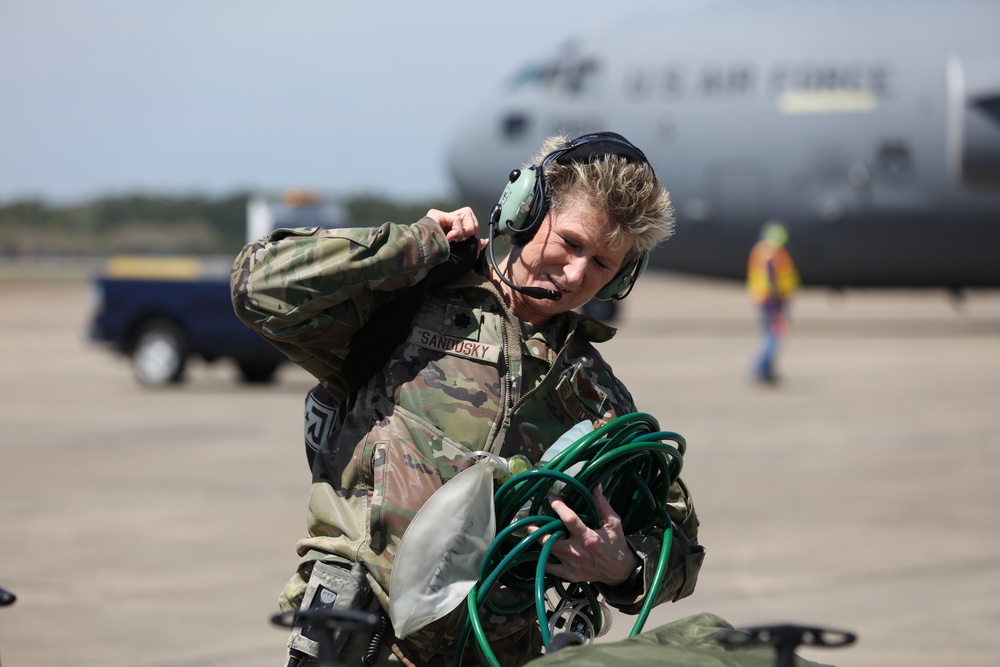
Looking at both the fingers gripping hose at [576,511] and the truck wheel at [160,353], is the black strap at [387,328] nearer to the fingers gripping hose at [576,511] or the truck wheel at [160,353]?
the fingers gripping hose at [576,511]

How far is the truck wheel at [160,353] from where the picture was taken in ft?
50.0

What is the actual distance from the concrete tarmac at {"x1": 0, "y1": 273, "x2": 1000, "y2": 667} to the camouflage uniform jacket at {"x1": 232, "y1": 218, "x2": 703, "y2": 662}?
10.5ft

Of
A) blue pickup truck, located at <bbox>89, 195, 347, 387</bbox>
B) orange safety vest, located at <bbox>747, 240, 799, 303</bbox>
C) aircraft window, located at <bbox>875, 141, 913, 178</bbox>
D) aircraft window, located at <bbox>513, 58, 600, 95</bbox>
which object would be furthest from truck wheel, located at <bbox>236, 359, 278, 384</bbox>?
aircraft window, located at <bbox>875, 141, 913, 178</bbox>

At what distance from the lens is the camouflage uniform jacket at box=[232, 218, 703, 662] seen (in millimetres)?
2455

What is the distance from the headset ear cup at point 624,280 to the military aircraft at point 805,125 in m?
17.5

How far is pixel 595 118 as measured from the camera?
69.9ft

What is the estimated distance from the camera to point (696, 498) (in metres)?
8.87

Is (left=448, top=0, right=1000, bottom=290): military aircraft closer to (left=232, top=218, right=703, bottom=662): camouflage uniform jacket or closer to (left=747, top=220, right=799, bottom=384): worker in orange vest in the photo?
(left=747, top=220, right=799, bottom=384): worker in orange vest

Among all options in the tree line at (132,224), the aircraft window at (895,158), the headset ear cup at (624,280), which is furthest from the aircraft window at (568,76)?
the tree line at (132,224)

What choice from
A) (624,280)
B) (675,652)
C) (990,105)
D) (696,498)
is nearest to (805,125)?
(990,105)

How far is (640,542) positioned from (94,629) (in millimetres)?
4004

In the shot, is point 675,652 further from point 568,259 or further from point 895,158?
point 895,158

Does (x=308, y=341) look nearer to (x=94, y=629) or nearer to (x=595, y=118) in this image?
(x=94, y=629)

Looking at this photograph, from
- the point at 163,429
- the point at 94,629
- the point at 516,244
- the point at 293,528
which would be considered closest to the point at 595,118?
the point at 163,429
